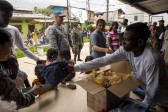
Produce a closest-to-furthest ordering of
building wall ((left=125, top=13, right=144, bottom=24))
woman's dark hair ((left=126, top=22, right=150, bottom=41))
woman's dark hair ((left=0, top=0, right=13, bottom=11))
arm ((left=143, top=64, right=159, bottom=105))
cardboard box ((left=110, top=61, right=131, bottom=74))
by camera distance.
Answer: arm ((left=143, top=64, right=159, bottom=105)), woman's dark hair ((left=126, top=22, right=150, bottom=41)), cardboard box ((left=110, top=61, right=131, bottom=74)), woman's dark hair ((left=0, top=0, right=13, bottom=11)), building wall ((left=125, top=13, right=144, bottom=24))

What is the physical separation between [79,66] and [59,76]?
29 cm

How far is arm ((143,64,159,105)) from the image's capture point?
1348 millimetres

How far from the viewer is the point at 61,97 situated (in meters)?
1.62

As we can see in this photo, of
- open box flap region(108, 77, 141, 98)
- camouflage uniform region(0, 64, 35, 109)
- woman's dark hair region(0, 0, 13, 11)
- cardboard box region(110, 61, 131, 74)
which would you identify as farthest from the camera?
woman's dark hair region(0, 0, 13, 11)

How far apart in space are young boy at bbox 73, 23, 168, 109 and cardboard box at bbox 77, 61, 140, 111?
123mm

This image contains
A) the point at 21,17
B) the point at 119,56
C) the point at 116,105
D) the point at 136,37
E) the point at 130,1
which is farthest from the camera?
the point at 21,17

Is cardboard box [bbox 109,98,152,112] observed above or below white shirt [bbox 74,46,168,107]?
below

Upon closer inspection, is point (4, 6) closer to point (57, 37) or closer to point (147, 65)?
point (57, 37)

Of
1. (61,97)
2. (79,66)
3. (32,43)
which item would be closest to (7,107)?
(61,97)

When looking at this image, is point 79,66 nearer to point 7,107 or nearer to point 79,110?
point 79,110

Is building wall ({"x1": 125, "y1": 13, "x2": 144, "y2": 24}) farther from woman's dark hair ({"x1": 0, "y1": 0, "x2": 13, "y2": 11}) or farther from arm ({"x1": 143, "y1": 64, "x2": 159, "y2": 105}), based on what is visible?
arm ({"x1": 143, "y1": 64, "x2": 159, "y2": 105})

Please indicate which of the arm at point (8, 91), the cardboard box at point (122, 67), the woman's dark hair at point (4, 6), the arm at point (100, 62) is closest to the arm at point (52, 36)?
the woman's dark hair at point (4, 6)

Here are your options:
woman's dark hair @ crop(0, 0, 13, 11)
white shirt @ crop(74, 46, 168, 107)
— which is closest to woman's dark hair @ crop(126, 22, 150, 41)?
white shirt @ crop(74, 46, 168, 107)

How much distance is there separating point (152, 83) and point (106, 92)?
1.28 ft
